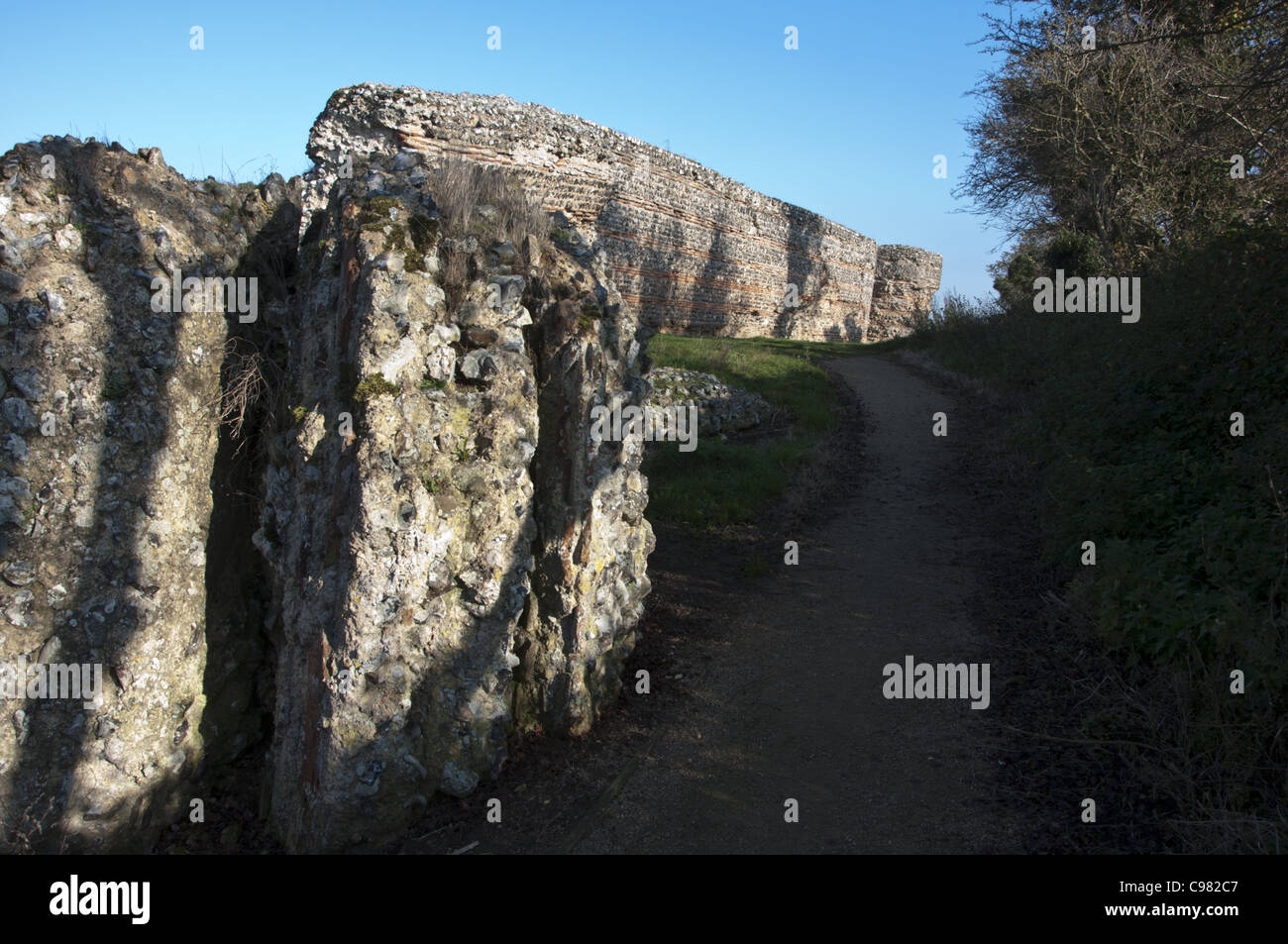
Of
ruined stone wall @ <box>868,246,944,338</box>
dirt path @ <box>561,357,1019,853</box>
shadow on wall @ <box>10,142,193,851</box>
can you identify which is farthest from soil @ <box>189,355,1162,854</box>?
ruined stone wall @ <box>868,246,944,338</box>

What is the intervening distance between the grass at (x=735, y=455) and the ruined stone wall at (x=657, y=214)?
3.07 metres

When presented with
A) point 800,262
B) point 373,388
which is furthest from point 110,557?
point 800,262

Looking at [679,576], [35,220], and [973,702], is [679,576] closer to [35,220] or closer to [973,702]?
[973,702]

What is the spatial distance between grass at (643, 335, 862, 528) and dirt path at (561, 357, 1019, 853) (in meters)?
1.17

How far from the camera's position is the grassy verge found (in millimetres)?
4246

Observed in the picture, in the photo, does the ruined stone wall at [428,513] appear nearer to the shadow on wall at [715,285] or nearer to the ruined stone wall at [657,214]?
the ruined stone wall at [657,214]

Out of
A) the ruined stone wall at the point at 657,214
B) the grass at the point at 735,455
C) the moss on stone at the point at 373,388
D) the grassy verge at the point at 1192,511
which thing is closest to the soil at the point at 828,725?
the grassy verge at the point at 1192,511

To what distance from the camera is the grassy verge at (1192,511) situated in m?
4.25

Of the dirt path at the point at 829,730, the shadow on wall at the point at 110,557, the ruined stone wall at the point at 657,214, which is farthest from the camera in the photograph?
the ruined stone wall at the point at 657,214

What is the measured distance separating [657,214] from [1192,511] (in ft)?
46.7

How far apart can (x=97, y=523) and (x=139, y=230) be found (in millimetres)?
1947

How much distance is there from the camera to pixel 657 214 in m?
18.4

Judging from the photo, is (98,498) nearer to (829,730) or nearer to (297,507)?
(297,507)
